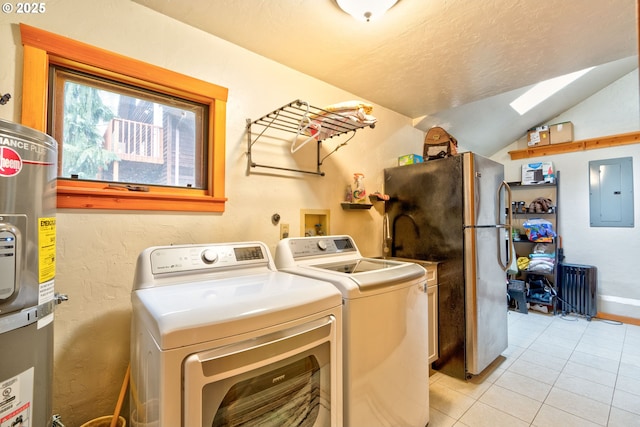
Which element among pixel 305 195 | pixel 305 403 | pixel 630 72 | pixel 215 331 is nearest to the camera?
pixel 215 331

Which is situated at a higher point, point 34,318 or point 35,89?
point 35,89

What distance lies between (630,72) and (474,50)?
3403 mm

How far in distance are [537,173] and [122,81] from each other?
16.0 feet

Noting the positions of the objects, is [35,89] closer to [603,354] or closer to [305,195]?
[305,195]

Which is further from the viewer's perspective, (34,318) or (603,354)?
(603,354)

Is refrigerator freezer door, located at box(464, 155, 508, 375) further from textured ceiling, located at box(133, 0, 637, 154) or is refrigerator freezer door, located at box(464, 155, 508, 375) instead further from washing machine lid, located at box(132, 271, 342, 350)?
washing machine lid, located at box(132, 271, 342, 350)

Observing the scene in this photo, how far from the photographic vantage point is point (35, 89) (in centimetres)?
110

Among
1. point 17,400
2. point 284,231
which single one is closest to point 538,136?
point 284,231

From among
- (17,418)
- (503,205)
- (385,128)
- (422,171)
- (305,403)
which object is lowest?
(305,403)

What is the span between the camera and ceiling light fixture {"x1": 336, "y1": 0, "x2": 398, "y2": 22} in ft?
4.24

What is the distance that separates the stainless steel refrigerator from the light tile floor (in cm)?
17

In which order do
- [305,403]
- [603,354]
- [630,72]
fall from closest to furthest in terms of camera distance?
[305,403] < [603,354] < [630,72]

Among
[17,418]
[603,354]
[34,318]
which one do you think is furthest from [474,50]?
[603,354]

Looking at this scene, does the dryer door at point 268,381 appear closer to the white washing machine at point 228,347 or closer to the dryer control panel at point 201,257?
the white washing machine at point 228,347
